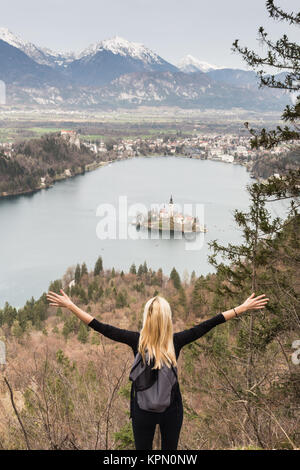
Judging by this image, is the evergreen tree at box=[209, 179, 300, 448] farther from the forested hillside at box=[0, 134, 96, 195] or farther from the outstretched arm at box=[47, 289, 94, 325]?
the forested hillside at box=[0, 134, 96, 195]

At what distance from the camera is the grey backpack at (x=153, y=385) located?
4.16 ft

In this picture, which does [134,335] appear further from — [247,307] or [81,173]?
[81,173]

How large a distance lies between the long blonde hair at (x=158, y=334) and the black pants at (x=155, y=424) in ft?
0.51

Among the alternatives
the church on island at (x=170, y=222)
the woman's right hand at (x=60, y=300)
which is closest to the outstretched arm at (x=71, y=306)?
the woman's right hand at (x=60, y=300)

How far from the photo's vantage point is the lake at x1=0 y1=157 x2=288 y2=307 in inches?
1085

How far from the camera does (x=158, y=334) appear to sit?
1.32 m

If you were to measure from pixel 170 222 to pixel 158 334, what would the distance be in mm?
37353

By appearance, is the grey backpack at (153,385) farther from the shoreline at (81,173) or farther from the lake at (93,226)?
the shoreline at (81,173)

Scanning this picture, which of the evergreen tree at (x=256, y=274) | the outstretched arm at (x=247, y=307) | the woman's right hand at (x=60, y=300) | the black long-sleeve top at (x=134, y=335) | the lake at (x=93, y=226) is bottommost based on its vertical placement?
the lake at (x=93, y=226)

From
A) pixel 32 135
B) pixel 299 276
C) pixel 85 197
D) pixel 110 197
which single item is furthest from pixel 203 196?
pixel 32 135

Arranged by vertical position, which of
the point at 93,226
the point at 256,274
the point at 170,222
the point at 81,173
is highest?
the point at 256,274

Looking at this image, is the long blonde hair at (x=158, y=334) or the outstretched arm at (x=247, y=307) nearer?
the long blonde hair at (x=158, y=334)

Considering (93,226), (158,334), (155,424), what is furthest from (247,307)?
(93,226)

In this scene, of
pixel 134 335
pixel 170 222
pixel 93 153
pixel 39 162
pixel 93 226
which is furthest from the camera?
pixel 93 153
